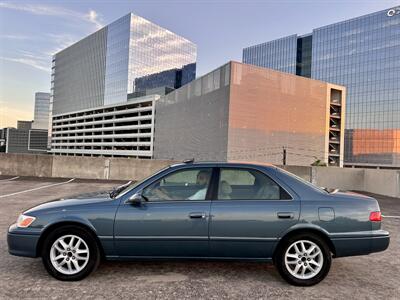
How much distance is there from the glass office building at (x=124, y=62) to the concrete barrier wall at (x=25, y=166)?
89709mm

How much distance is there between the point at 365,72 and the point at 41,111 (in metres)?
160

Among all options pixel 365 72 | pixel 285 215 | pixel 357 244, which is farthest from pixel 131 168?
pixel 365 72

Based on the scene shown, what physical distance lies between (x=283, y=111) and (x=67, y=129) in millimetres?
103448

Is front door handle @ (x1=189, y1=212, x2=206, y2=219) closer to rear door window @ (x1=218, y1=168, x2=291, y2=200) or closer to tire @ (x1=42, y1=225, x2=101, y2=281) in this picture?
rear door window @ (x1=218, y1=168, x2=291, y2=200)

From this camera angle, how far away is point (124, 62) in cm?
10581

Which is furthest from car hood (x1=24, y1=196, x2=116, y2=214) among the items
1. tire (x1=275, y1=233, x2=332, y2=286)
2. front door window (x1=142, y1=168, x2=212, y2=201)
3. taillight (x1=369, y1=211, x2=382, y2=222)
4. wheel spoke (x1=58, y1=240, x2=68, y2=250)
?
taillight (x1=369, y1=211, x2=382, y2=222)

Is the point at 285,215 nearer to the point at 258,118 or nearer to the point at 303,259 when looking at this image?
the point at 303,259

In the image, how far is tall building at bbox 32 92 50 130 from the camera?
182 meters

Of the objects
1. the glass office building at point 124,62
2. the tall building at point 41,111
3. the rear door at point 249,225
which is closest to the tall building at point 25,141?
the tall building at point 41,111

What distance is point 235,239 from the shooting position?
3.84 metres

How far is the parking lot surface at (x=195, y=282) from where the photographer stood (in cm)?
357

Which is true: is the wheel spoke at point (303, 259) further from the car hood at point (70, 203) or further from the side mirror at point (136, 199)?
the car hood at point (70, 203)

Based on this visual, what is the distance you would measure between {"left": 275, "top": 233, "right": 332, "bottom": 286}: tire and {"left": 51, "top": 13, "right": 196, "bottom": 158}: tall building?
86.0 metres

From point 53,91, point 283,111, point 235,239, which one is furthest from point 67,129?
point 235,239
